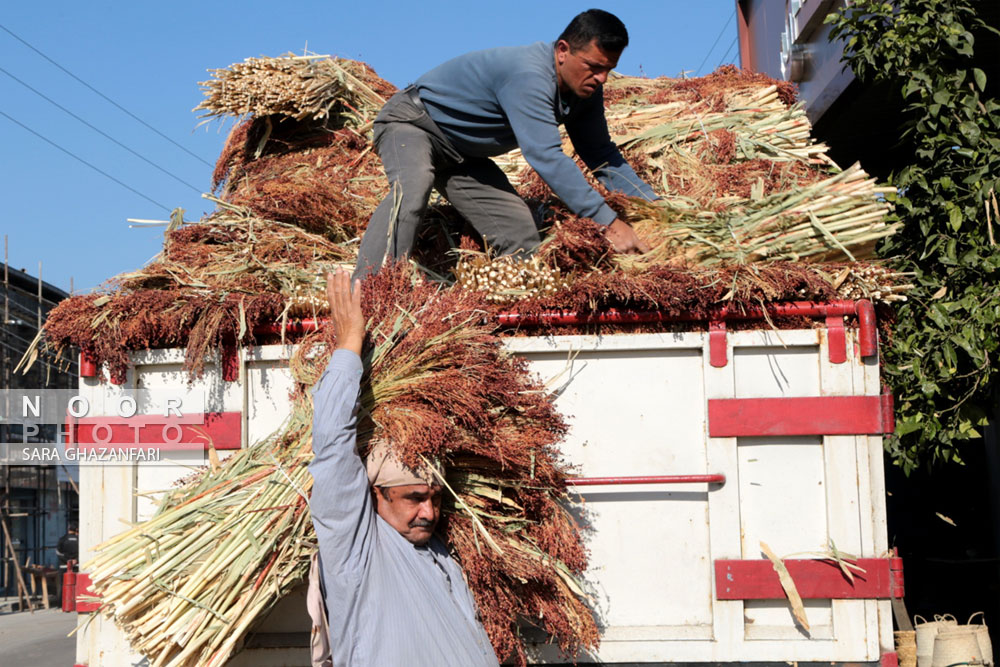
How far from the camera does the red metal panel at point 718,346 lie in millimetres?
3455

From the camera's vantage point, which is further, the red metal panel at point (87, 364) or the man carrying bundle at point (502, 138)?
the man carrying bundle at point (502, 138)

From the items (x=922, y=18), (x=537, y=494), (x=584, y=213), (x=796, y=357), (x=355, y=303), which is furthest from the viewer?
(x=922, y=18)

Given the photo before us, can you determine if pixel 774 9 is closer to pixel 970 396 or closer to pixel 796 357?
pixel 970 396

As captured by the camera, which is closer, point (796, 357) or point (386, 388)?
point (386, 388)

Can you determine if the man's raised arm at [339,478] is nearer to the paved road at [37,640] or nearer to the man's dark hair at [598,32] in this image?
the man's dark hair at [598,32]

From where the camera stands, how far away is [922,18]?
15.9 feet

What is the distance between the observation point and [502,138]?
4191 millimetres

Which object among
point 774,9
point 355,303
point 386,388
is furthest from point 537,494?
point 774,9

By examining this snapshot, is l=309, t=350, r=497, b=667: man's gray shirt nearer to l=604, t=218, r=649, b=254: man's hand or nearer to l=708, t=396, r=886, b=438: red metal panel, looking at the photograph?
l=708, t=396, r=886, b=438: red metal panel

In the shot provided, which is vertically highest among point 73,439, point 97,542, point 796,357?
point 796,357

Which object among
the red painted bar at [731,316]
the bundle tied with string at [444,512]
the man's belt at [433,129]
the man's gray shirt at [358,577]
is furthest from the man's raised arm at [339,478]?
the man's belt at [433,129]

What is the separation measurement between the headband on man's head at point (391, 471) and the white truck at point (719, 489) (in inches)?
30.3

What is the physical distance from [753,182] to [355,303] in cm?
240

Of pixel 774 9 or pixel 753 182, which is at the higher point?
pixel 774 9
